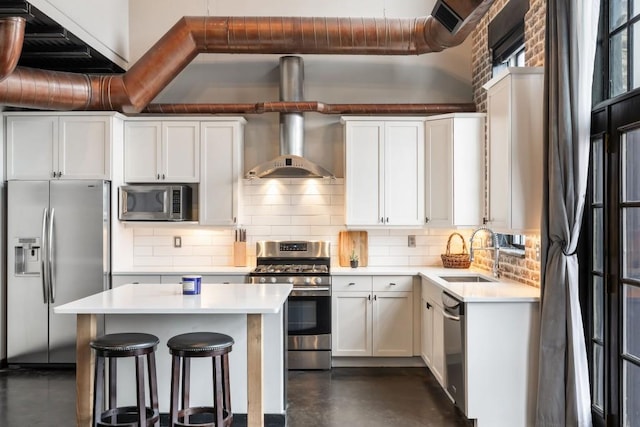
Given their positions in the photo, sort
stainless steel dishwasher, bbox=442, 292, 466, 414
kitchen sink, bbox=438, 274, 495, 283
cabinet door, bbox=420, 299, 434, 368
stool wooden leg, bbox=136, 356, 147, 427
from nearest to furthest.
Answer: stool wooden leg, bbox=136, 356, 147, 427
stainless steel dishwasher, bbox=442, 292, 466, 414
cabinet door, bbox=420, 299, 434, 368
kitchen sink, bbox=438, 274, 495, 283

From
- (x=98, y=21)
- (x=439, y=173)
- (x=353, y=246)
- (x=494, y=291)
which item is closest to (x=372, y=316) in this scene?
→ (x=353, y=246)

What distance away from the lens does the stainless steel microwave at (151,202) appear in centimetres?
552

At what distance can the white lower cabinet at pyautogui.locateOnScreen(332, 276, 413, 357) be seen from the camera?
5.37 meters

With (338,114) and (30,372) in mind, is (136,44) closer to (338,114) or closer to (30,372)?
(338,114)

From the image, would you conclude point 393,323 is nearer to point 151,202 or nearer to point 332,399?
point 332,399

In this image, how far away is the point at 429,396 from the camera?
14.9ft

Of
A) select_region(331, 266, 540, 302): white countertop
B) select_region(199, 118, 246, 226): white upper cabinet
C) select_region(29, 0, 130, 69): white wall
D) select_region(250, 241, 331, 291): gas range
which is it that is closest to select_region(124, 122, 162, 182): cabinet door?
→ select_region(199, 118, 246, 226): white upper cabinet

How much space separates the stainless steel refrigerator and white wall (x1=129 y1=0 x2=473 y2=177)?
62.9 inches

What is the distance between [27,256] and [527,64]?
4.78 metres

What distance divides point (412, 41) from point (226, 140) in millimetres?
2085

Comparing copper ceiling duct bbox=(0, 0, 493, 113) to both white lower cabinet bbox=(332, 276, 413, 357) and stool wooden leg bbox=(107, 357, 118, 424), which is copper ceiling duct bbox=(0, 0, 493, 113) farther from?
stool wooden leg bbox=(107, 357, 118, 424)

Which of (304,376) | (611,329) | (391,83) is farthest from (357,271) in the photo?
(611,329)

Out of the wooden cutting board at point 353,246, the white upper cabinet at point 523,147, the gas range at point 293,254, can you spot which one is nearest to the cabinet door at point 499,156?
the white upper cabinet at point 523,147

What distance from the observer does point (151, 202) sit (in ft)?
18.2
